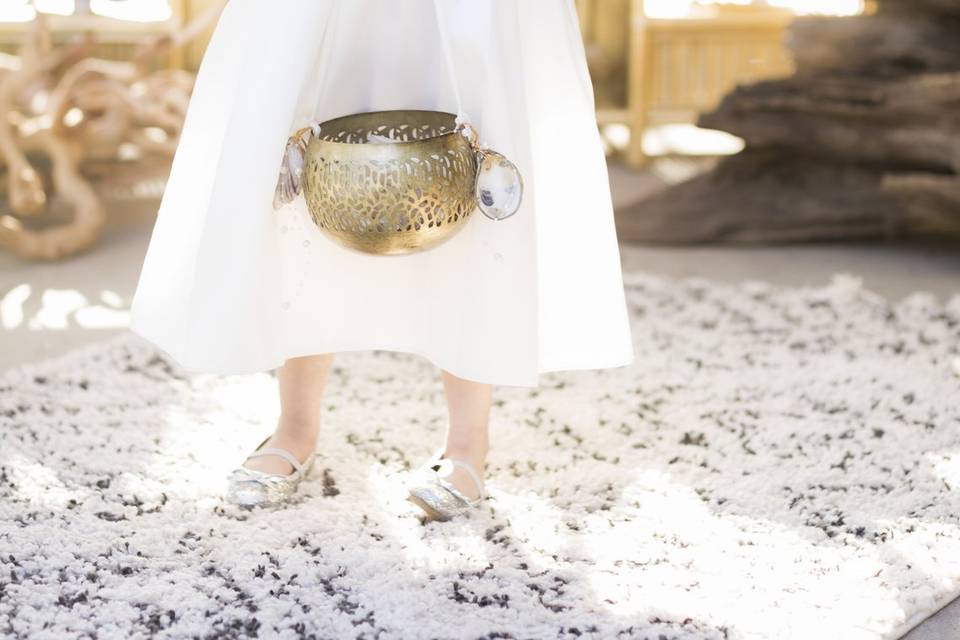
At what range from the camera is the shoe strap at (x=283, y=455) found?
133 centimetres

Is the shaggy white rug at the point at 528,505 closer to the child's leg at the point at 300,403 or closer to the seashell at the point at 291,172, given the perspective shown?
the child's leg at the point at 300,403

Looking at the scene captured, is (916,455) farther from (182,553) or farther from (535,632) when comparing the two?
(182,553)

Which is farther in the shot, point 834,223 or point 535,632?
point 834,223

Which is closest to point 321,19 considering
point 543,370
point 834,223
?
point 543,370

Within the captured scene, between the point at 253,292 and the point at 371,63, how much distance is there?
28 cm

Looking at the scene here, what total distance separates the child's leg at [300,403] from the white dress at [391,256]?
9 cm

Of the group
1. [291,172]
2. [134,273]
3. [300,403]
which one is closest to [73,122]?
[134,273]

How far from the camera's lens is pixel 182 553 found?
1.16 m

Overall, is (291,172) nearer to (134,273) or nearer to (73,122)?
(134,273)

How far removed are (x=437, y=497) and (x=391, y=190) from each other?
1.20ft

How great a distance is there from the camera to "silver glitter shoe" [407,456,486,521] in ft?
4.09

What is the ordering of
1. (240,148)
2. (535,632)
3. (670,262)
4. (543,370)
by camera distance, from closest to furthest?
(535,632) → (240,148) → (543,370) → (670,262)

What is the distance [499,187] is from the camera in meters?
1.11

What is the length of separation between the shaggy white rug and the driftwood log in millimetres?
641
